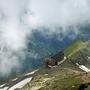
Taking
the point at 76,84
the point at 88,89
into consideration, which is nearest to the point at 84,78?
the point at 76,84

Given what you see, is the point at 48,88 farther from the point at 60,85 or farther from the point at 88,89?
the point at 88,89

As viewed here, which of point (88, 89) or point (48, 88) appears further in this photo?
point (48, 88)

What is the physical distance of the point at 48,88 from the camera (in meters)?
193

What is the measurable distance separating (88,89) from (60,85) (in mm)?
42471

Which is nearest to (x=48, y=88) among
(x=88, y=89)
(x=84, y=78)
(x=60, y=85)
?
(x=60, y=85)

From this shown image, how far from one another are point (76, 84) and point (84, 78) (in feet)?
32.8

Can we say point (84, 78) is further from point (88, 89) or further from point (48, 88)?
point (88, 89)

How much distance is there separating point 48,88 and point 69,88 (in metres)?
23.8

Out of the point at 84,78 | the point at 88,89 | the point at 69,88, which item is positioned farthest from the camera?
the point at 84,78

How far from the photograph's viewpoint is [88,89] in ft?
492

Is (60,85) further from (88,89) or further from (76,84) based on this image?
(88,89)

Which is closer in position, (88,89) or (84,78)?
(88,89)

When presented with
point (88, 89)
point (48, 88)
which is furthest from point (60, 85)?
point (88, 89)

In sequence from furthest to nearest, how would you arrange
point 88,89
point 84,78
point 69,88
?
point 84,78 < point 69,88 < point 88,89
